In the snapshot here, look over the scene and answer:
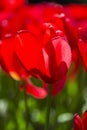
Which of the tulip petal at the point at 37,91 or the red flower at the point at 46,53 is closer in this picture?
the red flower at the point at 46,53

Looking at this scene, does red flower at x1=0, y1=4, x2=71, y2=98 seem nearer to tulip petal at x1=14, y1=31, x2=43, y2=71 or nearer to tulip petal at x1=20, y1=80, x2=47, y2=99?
tulip petal at x1=14, y1=31, x2=43, y2=71

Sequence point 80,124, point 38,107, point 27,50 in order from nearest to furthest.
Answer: point 80,124
point 27,50
point 38,107

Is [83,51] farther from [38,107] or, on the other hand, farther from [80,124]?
[38,107]

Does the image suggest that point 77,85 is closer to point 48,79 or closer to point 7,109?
point 7,109

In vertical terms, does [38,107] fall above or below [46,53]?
below

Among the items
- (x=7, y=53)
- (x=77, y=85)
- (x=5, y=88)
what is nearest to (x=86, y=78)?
(x=77, y=85)

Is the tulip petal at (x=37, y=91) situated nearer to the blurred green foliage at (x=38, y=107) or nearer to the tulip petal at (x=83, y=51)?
the blurred green foliage at (x=38, y=107)

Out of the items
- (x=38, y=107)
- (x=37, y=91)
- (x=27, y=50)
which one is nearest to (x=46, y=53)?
(x=27, y=50)

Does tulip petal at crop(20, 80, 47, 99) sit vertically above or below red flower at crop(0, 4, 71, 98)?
below

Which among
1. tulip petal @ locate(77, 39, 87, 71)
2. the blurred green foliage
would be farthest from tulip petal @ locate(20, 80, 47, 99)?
tulip petal @ locate(77, 39, 87, 71)

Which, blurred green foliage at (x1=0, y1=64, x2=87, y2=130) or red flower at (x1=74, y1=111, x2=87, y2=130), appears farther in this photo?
blurred green foliage at (x1=0, y1=64, x2=87, y2=130)

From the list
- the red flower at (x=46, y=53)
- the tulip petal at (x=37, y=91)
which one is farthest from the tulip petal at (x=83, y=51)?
the tulip petal at (x=37, y=91)
